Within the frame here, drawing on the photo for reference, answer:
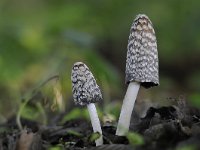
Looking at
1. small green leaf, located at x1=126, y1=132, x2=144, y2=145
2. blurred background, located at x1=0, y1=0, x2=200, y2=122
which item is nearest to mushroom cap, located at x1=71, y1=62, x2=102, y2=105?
small green leaf, located at x1=126, y1=132, x2=144, y2=145

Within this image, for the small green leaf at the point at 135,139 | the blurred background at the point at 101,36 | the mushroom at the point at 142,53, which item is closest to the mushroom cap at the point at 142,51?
the mushroom at the point at 142,53

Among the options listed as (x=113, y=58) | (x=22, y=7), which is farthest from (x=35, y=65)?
(x=22, y=7)

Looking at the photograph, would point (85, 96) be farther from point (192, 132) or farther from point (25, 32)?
point (25, 32)

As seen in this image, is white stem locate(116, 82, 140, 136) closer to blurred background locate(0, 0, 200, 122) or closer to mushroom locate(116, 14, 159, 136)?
mushroom locate(116, 14, 159, 136)

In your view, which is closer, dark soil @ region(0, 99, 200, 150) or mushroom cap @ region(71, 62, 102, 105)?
dark soil @ region(0, 99, 200, 150)

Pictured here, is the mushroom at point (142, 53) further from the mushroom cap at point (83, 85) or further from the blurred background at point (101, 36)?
the blurred background at point (101, 36)
